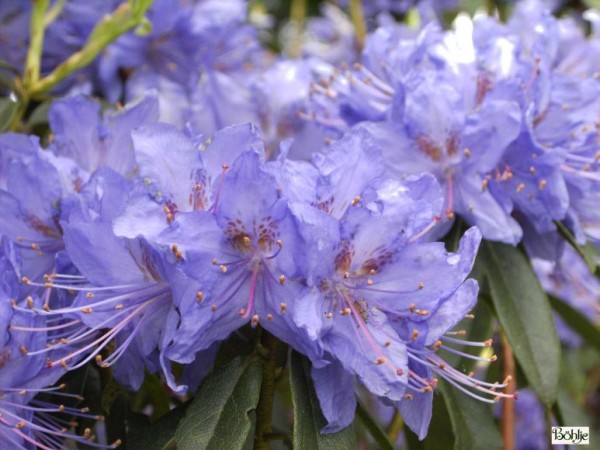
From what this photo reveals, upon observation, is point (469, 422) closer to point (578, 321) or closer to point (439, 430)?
point (439, 430)

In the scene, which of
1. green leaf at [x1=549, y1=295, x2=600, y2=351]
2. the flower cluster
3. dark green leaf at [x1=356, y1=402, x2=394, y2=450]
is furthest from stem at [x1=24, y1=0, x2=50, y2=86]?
green leaf at [x1=549, y1=295, x2=600, y2=351]

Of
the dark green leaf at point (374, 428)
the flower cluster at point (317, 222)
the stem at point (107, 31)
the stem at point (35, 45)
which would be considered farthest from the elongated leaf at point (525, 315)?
the stem at point (35, 45)

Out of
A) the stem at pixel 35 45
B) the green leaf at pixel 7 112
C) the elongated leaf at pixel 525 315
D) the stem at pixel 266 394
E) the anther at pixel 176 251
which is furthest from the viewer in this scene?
the stem at pixel 35 45

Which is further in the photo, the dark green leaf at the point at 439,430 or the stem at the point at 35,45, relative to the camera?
the stem at the point at 35,45

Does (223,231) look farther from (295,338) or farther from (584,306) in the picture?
(584,306)

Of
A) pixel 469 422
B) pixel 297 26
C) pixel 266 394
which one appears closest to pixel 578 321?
pixel 469 422

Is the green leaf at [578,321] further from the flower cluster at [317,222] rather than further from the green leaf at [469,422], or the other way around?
the green leaf at [469,422]

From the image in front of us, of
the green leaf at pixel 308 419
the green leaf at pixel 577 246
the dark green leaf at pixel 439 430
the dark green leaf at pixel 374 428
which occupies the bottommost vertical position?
the dark green leaf at pixel 439 430

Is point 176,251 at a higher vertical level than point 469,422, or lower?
higher
